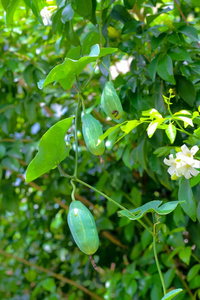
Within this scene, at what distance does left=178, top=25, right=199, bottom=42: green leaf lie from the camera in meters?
0.69

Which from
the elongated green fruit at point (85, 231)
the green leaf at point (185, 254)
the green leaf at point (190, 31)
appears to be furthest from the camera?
the green leaf at point (185, 254)

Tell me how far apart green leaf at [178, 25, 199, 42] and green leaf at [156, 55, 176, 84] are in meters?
0.05

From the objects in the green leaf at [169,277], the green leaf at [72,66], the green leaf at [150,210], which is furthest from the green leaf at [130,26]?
the green leaf at [169,277]

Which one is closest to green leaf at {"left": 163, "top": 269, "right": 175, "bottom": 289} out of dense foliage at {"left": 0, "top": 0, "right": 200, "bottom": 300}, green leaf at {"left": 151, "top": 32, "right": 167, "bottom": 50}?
dense foliage at {"left": 0, "top": 0, "right": 200, "bottom": 300}

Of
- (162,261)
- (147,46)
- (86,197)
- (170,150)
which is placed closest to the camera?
(170,150)

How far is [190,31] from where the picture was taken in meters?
0.70

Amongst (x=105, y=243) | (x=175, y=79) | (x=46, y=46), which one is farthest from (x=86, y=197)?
(x=175, y=79)

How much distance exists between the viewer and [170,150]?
2.03ft

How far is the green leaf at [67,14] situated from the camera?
0.67 m

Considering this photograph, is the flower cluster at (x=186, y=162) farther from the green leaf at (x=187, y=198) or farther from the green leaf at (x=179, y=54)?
the green leaf at (x=179, y=54)

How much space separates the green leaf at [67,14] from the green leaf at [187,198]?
11.9 inches

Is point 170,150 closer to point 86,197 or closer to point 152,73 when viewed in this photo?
point 152,73

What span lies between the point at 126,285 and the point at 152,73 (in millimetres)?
528

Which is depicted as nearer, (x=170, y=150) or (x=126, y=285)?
(x=170, y=150)
